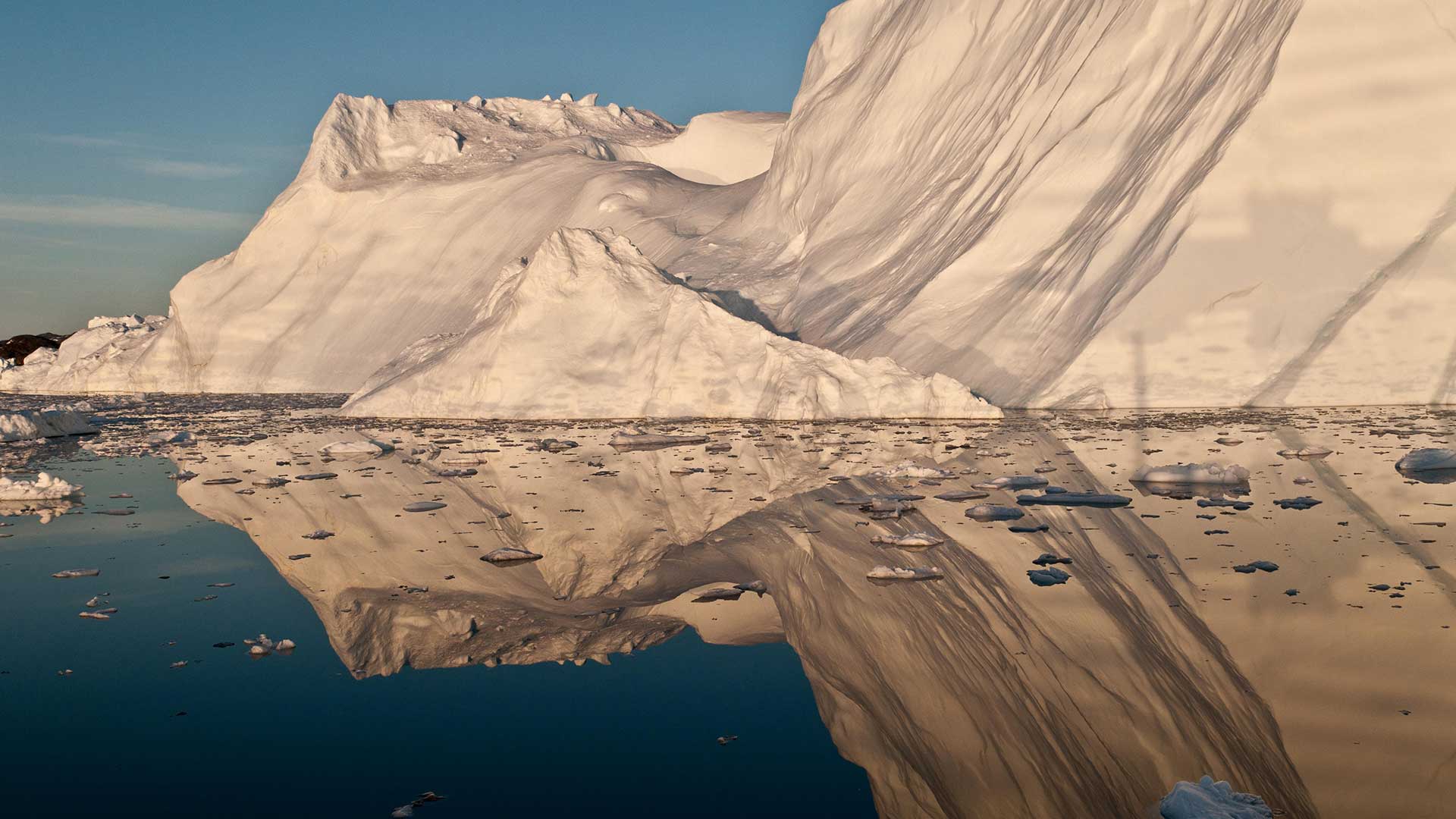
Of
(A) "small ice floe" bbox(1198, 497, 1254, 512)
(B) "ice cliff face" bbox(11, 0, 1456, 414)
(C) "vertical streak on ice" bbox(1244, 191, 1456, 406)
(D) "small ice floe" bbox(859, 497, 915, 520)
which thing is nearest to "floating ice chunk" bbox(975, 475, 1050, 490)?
(D) "small ice floe" bbox(859, 497, 915, 520)

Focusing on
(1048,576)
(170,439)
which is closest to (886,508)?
(1048,576)

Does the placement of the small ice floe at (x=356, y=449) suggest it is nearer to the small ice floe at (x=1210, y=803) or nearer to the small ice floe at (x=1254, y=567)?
the small ice floe at (x=1254, y=567)

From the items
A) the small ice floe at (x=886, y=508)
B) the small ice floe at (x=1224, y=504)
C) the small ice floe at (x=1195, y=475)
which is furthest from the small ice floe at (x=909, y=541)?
the small ice floe at (x=1195, y=475)

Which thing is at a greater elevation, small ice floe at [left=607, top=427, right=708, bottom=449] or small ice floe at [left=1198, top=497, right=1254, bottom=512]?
small ice floe at [left=1198, top=497, right=1254, bottom=512]

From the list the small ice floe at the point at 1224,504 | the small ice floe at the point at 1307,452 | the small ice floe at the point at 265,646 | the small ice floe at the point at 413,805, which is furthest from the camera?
the small ice floe at the point at 1307,452

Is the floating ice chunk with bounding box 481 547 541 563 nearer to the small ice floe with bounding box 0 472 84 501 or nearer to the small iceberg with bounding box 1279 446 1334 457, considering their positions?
the small ice floe with bounding box 0 472 84 501

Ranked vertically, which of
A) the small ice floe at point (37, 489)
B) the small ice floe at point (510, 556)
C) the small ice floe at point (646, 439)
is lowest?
the small ice floe at point (646, 439)

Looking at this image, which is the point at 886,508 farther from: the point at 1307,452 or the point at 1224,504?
the point at 1307,452
